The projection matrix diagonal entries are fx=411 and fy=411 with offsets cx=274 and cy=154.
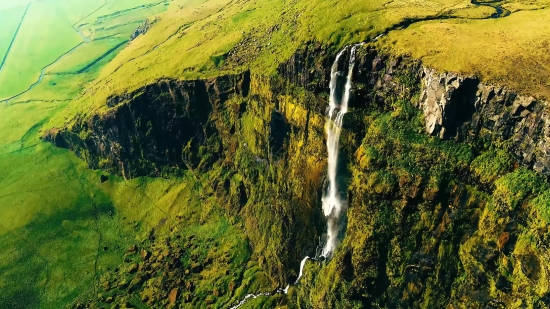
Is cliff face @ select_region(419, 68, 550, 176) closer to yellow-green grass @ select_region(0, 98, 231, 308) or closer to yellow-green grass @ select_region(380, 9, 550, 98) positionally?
yellow-green grass @ select_region(380, 9, 550, 98)

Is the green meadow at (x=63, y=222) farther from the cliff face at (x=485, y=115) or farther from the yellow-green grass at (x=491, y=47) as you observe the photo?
the cliff face at (x=485, y=115)

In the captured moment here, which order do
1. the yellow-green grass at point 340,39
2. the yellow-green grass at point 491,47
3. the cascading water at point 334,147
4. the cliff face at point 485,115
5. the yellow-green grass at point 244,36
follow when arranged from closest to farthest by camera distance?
1. the cliff face at point 485,115
2. the yellow-green grass at point 491,47
3. the yellow-green grass at point 340,39
4. the cascading water at point 334,147
5. the yellow-green grass at point 244,36

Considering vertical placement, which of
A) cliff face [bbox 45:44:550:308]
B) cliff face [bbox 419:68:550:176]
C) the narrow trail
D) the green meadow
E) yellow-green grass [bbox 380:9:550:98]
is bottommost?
the green meadow

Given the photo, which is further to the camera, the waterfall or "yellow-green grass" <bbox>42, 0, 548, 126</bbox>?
the waterfall

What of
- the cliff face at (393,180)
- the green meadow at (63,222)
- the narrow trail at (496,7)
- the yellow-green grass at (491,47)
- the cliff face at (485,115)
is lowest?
the green meadow at (63,222)

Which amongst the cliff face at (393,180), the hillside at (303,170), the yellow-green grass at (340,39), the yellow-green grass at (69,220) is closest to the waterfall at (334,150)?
the hillside at (303,170)

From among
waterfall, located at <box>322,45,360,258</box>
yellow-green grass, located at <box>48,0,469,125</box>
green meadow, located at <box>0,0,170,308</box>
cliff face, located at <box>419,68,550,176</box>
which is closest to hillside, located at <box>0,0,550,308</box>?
cliff face, located at <box>419,68,550,176</box>
